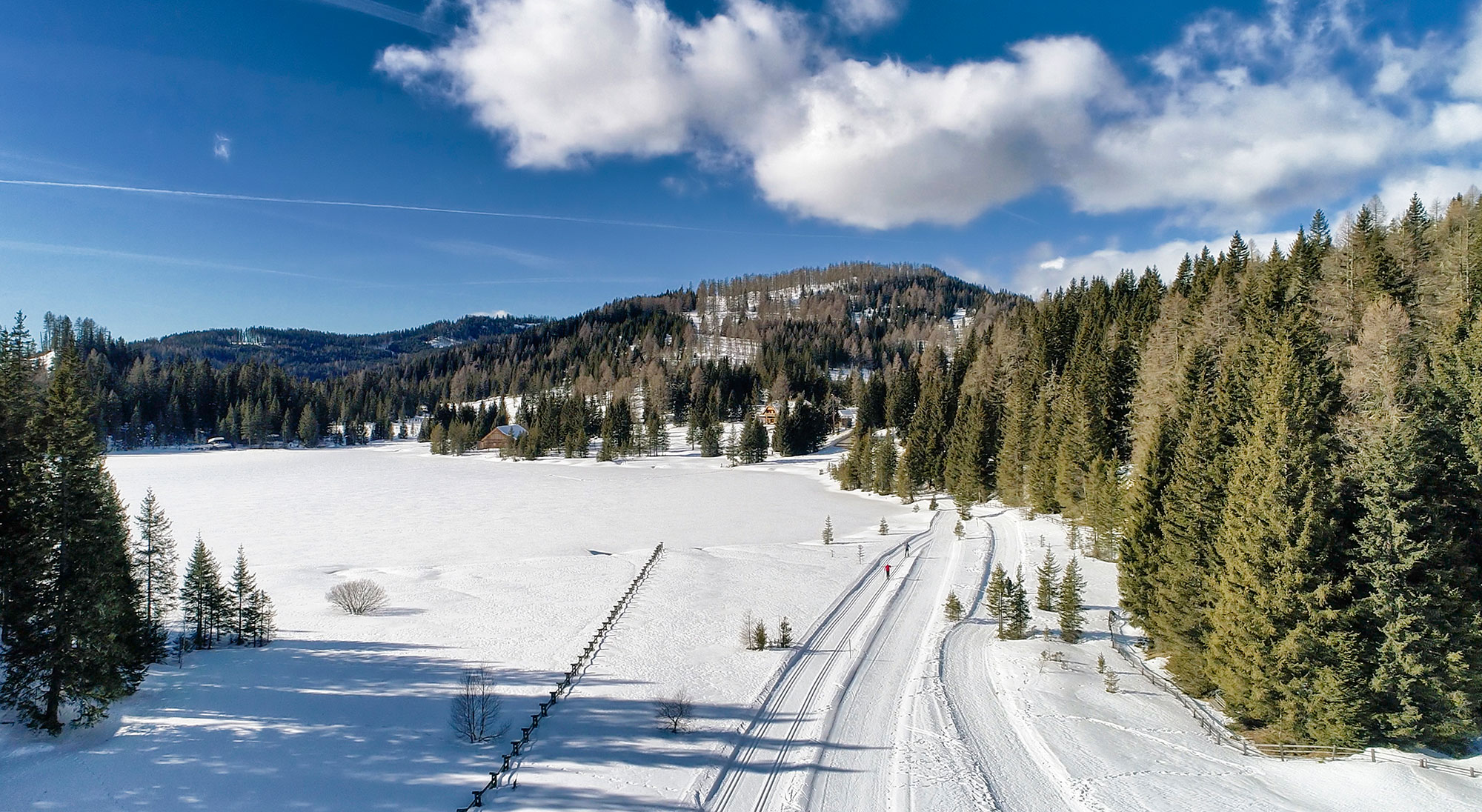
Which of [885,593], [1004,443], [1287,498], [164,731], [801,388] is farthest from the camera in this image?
[801,388]

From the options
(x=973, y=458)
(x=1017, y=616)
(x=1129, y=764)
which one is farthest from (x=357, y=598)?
(x=973, y=458)

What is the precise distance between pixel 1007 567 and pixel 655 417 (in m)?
84.3

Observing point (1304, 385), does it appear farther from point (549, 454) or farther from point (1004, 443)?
point (549, 454)

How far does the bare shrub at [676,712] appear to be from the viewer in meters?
16.2

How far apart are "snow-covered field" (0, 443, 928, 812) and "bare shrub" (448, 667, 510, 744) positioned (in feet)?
1.23

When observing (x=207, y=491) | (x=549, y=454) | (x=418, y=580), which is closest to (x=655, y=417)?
(x=549, y=454)

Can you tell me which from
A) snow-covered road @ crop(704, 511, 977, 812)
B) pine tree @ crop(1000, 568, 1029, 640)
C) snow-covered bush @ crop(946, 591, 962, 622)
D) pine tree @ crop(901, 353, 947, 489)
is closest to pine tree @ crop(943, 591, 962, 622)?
snow-covered bush @ crop(946, 591, 962, 622)

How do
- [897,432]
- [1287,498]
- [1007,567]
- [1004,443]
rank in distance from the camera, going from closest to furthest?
[1287,498]
[1007,567]
[1004,443]
[897,432]

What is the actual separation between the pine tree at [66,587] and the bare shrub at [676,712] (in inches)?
547

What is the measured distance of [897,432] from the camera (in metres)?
98.0

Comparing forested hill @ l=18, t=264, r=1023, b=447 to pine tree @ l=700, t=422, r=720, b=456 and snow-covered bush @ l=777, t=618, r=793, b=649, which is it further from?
snow-covered bush @ l=777, t=618, r=793, b=649

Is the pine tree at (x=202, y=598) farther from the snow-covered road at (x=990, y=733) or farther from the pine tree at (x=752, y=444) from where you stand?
the pine tree at (x=752, y=444)

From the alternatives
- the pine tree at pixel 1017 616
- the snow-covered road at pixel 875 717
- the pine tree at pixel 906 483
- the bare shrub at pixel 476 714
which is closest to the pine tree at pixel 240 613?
the bare shrub at pixel 476 714

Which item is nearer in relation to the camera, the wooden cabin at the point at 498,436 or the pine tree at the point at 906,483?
the pine tree at the point at 906,483
